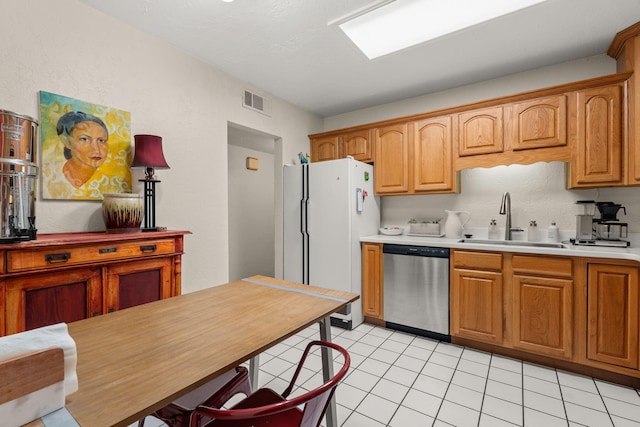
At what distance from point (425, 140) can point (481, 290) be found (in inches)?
63.0

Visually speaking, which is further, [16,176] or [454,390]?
[454,390]

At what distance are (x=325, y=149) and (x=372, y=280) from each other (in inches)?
71.7

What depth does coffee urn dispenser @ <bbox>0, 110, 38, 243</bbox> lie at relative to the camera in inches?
57.3

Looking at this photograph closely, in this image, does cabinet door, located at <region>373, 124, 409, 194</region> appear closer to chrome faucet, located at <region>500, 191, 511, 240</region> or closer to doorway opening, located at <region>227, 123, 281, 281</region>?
chrome faucet, located at <region>500, 191, 511, 240</region>

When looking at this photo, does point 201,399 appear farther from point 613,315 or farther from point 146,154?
point 613,315

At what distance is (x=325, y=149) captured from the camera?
394 centimetres

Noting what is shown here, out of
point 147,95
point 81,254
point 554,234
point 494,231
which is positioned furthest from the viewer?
point 494,231

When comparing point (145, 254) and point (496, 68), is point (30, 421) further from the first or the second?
point (496, 68)

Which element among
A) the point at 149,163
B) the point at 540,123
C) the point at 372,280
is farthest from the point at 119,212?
the point at 540,123

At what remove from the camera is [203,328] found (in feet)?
3.51

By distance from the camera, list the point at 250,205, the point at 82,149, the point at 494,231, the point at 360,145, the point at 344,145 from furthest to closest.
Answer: the point at 250,205 → the point at 344,145 → the point at 360,145 → the point at 494,231 → the point at 82,149

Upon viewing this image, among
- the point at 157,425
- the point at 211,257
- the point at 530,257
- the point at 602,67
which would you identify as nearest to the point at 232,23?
the point at 211,257

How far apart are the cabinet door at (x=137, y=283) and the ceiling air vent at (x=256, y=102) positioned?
1.89 metres

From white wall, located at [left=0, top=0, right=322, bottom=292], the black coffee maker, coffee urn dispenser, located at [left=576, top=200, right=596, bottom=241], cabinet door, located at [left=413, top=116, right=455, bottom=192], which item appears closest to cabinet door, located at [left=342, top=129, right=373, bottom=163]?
cabinet door, located at [left=413, top=116, right=455, bottom=192]
